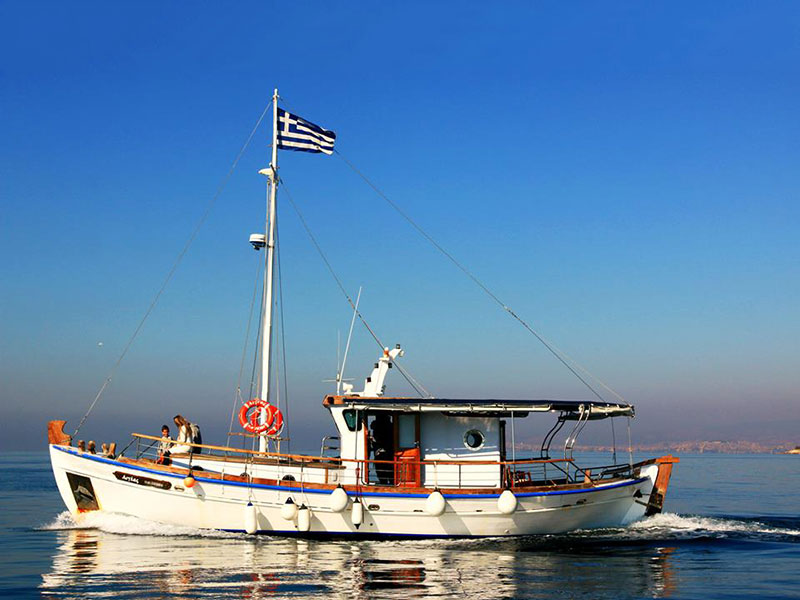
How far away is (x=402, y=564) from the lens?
55.0ft

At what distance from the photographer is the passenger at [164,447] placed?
20825 millimetres

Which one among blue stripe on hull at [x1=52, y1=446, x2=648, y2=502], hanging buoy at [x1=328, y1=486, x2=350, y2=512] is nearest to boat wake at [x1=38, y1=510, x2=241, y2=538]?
blue stripe on hull at [x1=52, y1=446, x2=648, y2=502]

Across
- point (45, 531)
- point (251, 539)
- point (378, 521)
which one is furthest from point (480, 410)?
point (45, 531)

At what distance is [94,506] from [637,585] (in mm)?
14333

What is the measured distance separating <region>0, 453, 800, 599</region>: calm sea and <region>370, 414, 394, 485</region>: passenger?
2.04 metres

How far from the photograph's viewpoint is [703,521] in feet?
81.4

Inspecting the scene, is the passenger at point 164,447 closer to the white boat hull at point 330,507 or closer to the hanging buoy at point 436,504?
the white boat hull at point 330,507

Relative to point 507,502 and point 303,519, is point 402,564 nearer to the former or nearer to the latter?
point 303,519

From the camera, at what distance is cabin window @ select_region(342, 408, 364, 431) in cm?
2105

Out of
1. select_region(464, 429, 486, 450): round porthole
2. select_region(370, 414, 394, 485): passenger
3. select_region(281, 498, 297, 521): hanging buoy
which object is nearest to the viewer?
select_region(281, 498, 297, 521): hanging buoy

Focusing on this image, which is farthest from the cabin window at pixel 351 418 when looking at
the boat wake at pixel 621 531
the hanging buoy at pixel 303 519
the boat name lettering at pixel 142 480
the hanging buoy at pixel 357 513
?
the boat name lettering at pixel 142 480

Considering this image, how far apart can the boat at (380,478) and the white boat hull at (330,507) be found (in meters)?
0.03

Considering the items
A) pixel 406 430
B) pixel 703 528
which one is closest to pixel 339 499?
pixel 406 430

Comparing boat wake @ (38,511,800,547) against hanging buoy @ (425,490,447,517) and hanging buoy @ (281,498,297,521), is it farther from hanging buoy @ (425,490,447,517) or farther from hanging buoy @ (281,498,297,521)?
hanging buoy @ (281,498,297,521)
